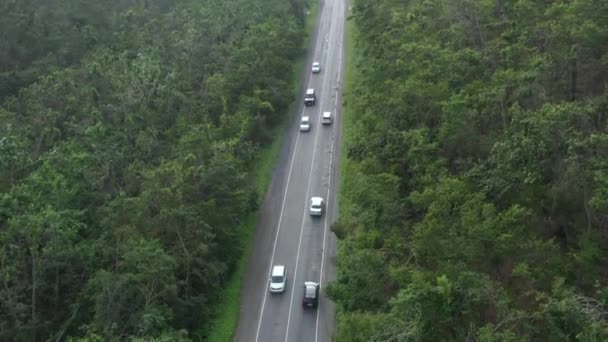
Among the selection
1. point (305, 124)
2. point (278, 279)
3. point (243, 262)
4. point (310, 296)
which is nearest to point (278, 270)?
point (278, 279)

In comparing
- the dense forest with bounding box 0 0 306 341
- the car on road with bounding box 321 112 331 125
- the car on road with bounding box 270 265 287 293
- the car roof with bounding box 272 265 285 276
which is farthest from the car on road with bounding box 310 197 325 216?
the car on road with bounding box 321 112 331 125

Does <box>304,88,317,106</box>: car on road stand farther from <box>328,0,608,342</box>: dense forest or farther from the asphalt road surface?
<box>328,0,608,342</box>: dense forest

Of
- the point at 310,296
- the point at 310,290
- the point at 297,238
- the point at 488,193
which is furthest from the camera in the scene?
the point at 297,238

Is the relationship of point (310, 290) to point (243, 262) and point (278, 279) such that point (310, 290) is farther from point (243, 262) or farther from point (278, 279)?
point (243, 262)

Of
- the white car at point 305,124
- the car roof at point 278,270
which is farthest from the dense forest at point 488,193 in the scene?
the white car at point 305,124

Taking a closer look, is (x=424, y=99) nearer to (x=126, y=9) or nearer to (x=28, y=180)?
(x=28, y=180)

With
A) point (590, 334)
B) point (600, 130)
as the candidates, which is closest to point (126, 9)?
point (600, 130)
